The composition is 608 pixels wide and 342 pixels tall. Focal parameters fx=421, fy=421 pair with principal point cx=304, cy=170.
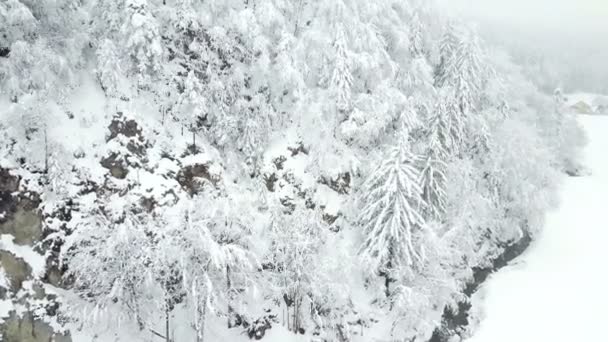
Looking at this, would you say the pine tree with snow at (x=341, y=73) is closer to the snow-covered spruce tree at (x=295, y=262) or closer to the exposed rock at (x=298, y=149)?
the exposed rock at (x=298, y=149)

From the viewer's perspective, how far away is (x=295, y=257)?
1980 cm

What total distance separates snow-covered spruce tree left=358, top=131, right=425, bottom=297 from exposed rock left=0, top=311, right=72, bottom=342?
47.4 ft

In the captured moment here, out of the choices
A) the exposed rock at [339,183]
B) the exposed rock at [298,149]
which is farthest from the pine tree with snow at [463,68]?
the exposed rock at [298,149]

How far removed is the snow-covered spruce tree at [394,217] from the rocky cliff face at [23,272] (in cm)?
1468

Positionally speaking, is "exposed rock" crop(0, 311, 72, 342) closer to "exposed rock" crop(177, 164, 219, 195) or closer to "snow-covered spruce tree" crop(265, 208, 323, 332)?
"exposed rock" crop(177, 164, 219, 195)

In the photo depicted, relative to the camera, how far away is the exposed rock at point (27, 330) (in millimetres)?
15570

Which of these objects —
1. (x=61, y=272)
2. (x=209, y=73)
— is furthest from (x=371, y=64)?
(x=61, y=272)

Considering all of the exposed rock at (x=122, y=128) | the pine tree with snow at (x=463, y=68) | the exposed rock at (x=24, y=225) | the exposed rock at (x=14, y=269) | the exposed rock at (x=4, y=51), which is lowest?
the exposed rock at (x=14, y=269)

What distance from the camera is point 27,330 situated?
15977mm

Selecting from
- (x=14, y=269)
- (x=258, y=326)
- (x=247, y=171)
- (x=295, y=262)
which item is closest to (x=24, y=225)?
(x=14, y=269)

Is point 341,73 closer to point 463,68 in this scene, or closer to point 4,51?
point 463,68

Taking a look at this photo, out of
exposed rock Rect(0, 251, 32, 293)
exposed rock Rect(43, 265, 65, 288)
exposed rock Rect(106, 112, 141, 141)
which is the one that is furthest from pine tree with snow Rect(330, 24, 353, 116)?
exposed rock Rect(0, 251, 32, 293)

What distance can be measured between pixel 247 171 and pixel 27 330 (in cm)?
1232

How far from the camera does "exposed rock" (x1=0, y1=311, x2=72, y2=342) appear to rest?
15570mm
